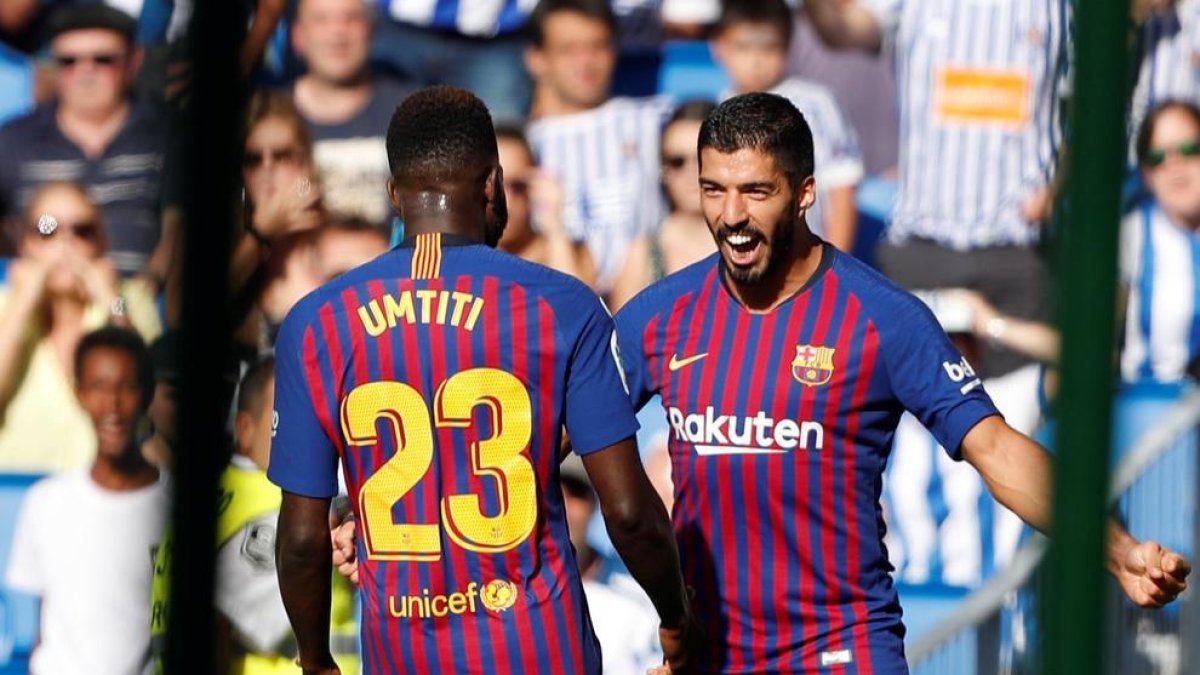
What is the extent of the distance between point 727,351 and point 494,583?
2.86ft

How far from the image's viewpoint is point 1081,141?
6.31 feet

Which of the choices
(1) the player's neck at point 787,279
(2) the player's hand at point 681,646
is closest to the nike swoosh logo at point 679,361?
(1) the player's neck at point 787,279

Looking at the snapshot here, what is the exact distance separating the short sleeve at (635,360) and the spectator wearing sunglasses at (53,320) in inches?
91.7

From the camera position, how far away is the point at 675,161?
5.94m

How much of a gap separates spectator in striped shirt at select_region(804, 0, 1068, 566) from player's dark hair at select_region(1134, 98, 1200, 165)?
0.87 ft

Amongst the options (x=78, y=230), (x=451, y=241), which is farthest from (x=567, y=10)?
(x=451, y=241)

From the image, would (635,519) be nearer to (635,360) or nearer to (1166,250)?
(635,360)

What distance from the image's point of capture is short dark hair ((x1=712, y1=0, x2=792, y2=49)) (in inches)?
232

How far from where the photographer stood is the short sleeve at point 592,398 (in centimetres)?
339

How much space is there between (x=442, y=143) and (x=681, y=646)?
1126 mm

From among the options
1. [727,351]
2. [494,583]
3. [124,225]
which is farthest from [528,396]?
[124,225]

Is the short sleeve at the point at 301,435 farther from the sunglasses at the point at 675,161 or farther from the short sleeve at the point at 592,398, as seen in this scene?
the sunglasses at the point at 675,161

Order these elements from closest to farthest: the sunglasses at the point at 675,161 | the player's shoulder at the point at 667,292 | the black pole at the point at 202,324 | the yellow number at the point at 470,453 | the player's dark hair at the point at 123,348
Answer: the black pole at the point at 202,324 < the yellow number at the point at 470,453 < the player's shoulder at the point at 667,292 < the player's dark hair at the point at 123,348 < the sunglasses at the point at 675,161

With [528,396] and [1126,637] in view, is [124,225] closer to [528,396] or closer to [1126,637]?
[528,396]
